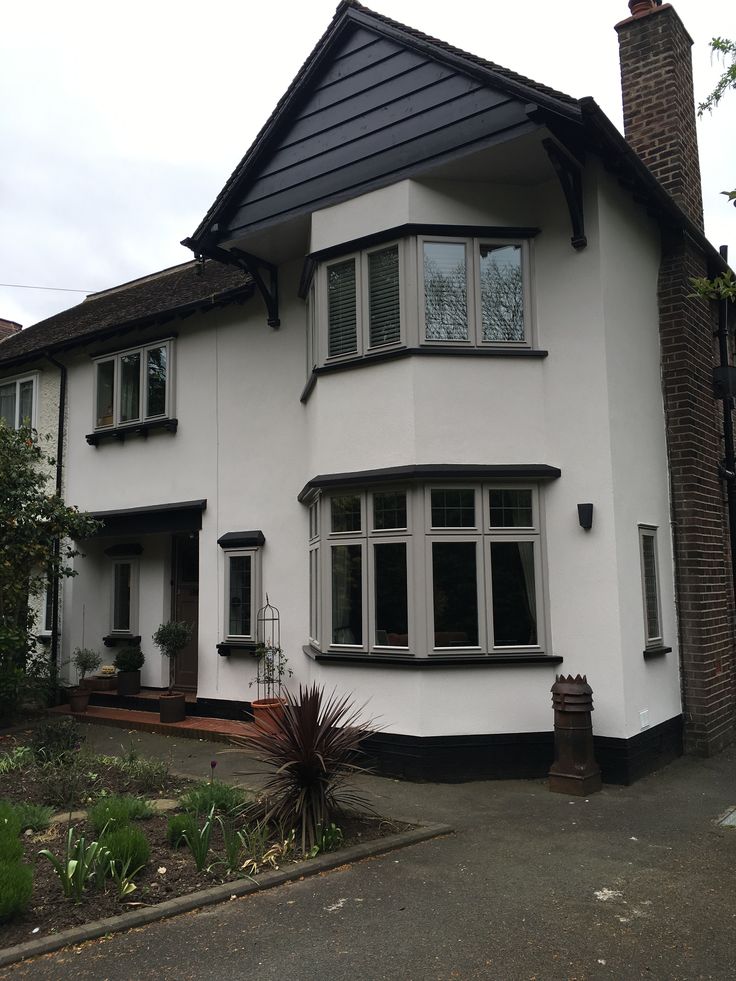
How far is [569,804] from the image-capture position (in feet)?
23.8

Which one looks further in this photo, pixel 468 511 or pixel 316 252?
pixel 316 252

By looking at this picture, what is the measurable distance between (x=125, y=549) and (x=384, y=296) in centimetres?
697

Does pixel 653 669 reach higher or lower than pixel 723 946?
higher

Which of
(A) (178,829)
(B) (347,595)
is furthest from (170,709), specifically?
(A) (178,829)

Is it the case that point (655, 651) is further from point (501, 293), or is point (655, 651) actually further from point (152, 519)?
point (152, 519)

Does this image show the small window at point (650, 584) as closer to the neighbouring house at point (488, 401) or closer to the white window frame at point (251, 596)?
the neighbouring house at point (488, 401)

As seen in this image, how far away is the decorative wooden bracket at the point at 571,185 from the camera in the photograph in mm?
8031

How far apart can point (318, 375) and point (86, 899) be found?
598cm

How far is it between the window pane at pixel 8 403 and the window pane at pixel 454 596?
1007 cm

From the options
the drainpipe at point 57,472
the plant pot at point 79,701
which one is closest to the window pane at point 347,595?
the plant pot at point 79,701

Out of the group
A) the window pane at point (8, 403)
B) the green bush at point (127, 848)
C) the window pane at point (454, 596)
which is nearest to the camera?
the green bush at point (127, 848)

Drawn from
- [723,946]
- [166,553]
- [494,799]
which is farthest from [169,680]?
[723,946]

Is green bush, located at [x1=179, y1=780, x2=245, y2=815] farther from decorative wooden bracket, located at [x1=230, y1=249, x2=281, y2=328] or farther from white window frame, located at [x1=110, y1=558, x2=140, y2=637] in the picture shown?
white window frame, located at [x1=110, y1=558, x2=140, y2=637]

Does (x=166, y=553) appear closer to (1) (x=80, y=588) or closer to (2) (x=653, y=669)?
(1) (x=80, y=588)
